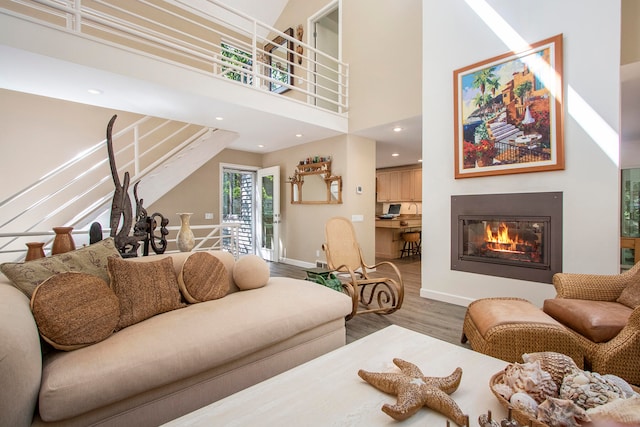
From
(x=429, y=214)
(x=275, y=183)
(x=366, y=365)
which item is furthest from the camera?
(x=275, y=183)

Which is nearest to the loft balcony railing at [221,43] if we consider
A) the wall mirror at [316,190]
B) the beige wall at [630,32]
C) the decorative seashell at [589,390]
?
the wall mirror at [316,190]

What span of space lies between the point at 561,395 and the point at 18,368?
1.91 meters

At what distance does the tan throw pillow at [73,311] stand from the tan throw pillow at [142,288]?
105 millimetres

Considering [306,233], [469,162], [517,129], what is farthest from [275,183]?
[517,129]

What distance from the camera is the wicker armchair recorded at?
167 cm

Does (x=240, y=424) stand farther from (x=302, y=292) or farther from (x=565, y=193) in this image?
(x=565, y=193)

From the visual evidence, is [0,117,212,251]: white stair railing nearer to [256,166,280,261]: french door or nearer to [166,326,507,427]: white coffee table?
[256,166,280,261]: french door

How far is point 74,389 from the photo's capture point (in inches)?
46.4

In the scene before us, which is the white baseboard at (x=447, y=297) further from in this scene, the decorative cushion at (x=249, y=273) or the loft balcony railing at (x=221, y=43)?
the loft balcony railing at (x=221, y=43)

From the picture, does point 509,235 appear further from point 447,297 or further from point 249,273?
point 249,273

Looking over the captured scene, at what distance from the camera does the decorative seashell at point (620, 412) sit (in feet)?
2.48

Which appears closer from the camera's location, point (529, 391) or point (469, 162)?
point (529, 391)

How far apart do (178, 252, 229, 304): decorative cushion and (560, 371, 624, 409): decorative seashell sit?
2034 millimetres

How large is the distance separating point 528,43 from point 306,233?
14.7 ft
